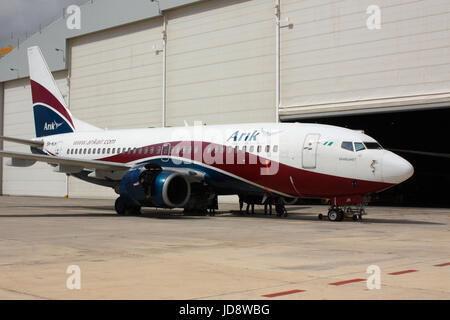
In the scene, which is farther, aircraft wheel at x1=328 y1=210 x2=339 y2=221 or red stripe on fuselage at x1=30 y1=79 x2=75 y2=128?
red stripe on fuselage at x1=30 y1=79 x2=75 y2=128

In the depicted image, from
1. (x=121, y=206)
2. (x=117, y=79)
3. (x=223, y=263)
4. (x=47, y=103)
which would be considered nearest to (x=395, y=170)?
(x=223, y=263)

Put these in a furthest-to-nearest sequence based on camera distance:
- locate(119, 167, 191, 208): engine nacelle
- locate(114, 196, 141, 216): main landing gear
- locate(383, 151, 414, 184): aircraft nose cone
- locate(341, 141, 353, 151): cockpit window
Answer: locate(114, 196, 141, 216): main landing gear < locate(119, 167, 191, 208): engine nacelle < locate(341, 141, 353, 151): cockpit window < locate(383, 151, 414, 184): aircraft nose cone

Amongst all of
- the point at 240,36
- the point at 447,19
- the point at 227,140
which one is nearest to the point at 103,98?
the point at 240,36

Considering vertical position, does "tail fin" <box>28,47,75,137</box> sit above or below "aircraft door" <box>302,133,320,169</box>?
above

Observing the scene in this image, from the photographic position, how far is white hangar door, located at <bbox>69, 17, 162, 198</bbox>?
36188 mm

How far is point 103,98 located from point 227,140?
69.9 feet

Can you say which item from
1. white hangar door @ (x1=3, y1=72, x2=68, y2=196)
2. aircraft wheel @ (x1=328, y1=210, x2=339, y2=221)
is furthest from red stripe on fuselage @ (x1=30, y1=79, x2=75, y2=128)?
aircraft wheel @ (x1=328, y1=210, x2=339, y2=221)

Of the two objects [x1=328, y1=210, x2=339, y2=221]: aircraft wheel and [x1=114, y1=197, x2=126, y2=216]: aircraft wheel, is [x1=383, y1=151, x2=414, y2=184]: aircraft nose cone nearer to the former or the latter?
[x1=328, y1=210, x2=339, y2=221]: aircraft wheel

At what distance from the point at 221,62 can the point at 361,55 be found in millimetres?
9064

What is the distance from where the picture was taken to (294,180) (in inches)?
719

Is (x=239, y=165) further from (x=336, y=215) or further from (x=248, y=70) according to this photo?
(x=248, y=70)

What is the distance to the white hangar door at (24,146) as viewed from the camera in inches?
1670

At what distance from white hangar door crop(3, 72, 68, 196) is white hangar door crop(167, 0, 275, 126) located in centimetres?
1210

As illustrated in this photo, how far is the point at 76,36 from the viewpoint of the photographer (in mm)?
40969
